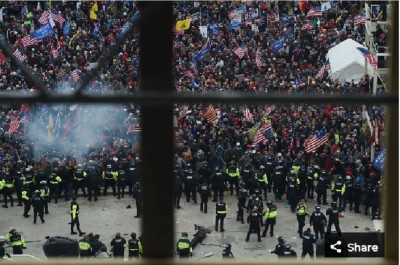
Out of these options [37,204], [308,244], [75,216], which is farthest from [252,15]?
[308,244]

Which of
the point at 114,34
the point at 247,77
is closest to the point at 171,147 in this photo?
the point at 247,77

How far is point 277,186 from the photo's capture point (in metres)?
24.4

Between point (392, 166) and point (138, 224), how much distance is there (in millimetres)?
19849

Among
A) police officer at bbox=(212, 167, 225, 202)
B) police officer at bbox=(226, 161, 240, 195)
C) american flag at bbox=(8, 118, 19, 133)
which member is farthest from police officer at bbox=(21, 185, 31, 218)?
police officer at bbox=(226, 161, 240, 195)

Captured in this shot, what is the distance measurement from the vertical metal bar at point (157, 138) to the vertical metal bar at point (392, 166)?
0.97 metres

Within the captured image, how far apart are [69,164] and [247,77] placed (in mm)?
9062

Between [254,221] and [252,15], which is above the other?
[252,15]

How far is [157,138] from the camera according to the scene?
3799 millimetres

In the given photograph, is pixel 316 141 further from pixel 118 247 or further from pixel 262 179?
pixel 118 247

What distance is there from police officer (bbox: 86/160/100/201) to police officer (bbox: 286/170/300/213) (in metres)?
5.42

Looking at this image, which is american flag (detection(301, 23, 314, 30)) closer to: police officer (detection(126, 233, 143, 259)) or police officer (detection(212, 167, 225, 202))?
police officer (detection(212, 167, 225, 202))

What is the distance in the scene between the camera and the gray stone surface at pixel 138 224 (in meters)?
22.0

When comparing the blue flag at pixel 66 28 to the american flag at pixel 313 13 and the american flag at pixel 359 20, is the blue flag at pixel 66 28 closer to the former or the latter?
the american flag at pixel 313 13

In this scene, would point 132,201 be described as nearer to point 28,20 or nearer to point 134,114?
point 134,114
